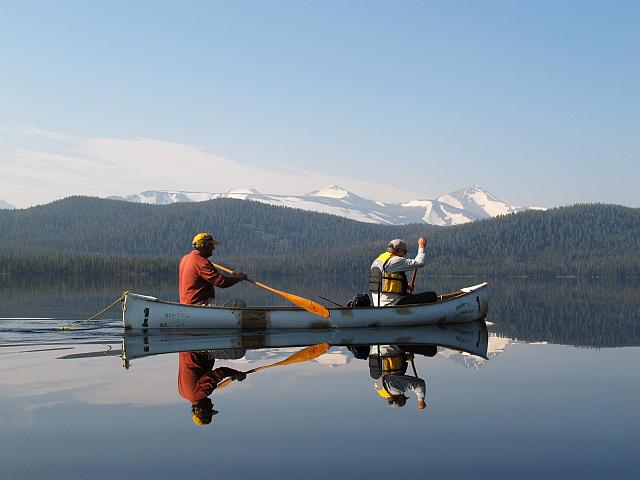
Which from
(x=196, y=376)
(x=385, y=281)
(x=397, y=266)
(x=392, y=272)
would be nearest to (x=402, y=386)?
(x=196, y=376)

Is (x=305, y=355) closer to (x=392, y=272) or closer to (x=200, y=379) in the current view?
(x=200, y=379)

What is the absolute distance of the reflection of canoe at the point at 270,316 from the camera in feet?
63.1

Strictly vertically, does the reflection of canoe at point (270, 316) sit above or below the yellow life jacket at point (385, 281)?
below

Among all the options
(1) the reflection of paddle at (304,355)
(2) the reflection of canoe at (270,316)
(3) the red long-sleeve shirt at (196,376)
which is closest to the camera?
(3) the red long-sleeve shirt at (196,376)

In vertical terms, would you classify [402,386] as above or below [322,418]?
above

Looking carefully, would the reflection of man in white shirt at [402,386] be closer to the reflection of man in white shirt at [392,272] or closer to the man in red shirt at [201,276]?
the reflection of man in white shirt at [392,272]

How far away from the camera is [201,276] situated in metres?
19.3

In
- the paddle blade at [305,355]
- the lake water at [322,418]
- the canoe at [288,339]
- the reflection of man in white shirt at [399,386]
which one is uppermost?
the canoe at [288,339]

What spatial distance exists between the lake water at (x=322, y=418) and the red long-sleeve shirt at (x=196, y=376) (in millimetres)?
185

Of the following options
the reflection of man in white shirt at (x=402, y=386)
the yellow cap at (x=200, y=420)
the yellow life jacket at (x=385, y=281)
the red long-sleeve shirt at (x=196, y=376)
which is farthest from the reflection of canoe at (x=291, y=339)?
the yellow cap at (x=200, y=420)

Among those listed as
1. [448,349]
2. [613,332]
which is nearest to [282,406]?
[448,349]

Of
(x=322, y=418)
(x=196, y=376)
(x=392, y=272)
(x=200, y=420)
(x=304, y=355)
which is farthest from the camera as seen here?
(x=392, y=272)

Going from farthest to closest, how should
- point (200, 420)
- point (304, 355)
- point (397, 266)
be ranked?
point (397, 266)
point (304, 355)
point (200, 420)

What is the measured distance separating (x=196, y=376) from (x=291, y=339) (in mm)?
6678
